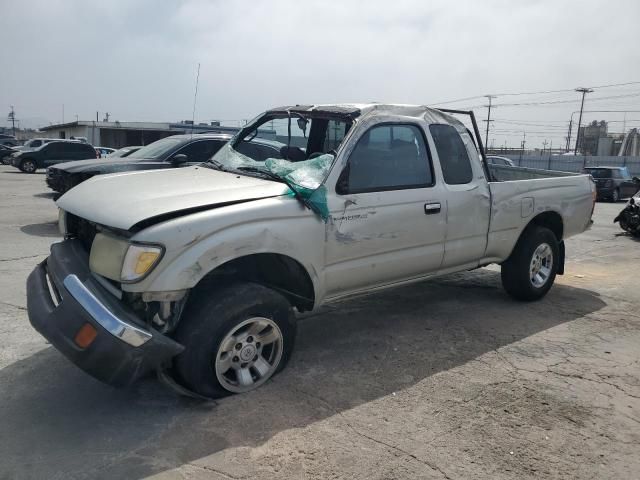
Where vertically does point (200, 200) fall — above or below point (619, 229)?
above

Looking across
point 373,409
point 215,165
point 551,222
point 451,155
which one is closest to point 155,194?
point 215,165

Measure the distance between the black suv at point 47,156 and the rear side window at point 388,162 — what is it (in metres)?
21.8

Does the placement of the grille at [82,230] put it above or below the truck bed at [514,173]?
below

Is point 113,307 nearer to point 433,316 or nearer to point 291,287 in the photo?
point 291,287

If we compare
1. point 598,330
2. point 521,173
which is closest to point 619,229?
point 521,173

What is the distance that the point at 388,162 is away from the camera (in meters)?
4.45

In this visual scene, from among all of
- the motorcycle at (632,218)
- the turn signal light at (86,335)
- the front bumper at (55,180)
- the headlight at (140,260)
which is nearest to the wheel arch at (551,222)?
the headlight at (140,260)

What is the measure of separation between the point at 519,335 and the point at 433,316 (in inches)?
33.2

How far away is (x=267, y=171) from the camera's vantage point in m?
4.24

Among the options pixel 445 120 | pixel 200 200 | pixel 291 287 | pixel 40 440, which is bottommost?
pixel 40 440

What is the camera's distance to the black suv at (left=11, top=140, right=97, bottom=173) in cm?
2409

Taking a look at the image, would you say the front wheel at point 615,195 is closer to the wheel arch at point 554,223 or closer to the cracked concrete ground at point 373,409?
the wheel arch at point 554,223

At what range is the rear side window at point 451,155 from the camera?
483cm

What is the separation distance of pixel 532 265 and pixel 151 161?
6.35m
